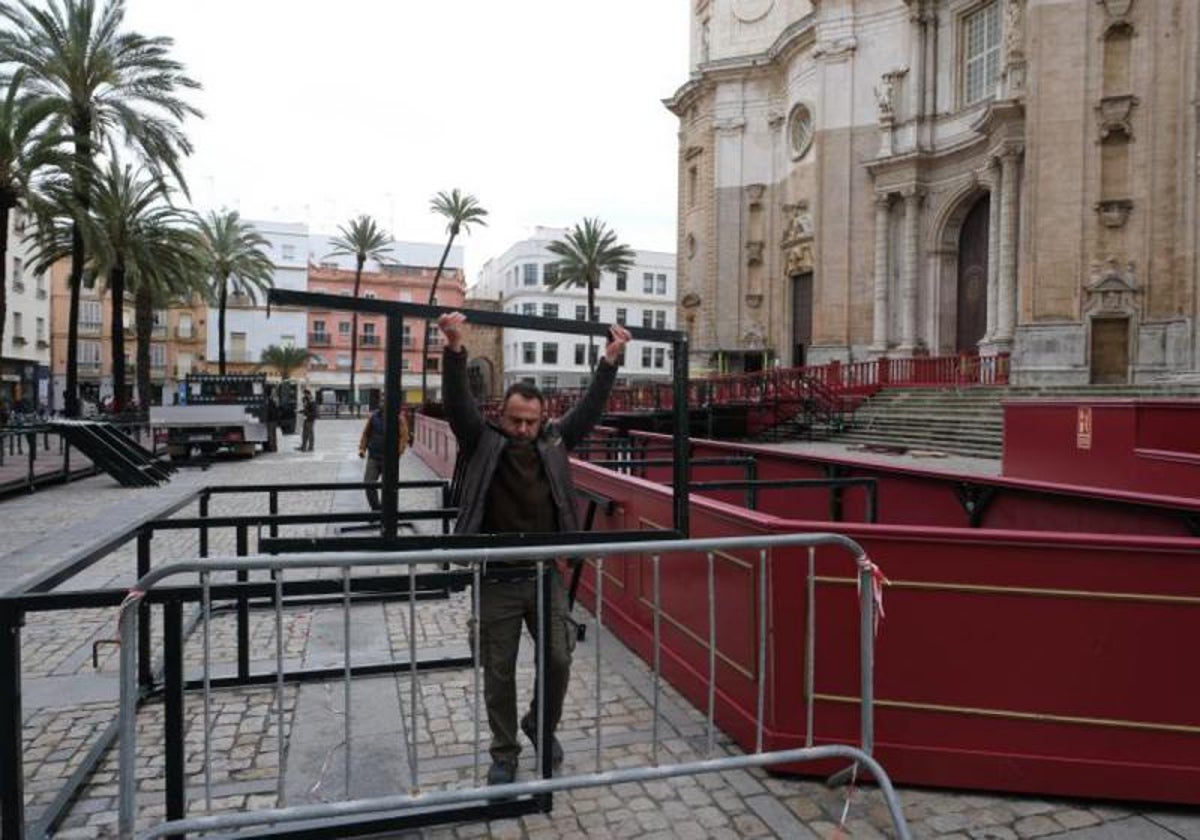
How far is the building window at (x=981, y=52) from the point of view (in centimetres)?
3180

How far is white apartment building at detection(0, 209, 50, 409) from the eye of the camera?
48.2 metres

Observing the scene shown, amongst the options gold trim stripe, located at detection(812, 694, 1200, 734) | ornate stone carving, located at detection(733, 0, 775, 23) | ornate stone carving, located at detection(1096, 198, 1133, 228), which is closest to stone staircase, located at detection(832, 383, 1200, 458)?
ornate stone carving, located at detection(1096, 198, 1133, 228)

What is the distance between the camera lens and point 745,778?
4.21 metres

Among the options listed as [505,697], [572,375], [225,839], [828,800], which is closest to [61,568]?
[225,839]

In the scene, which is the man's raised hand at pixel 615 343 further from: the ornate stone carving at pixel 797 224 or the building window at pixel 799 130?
the building window at pixel 799 130

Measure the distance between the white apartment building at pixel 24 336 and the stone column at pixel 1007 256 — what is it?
4853cm

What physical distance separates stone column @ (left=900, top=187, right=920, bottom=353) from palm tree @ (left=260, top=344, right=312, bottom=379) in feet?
160

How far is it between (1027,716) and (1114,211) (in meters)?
27.2

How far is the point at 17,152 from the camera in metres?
20.6

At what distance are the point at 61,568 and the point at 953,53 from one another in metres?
37.8

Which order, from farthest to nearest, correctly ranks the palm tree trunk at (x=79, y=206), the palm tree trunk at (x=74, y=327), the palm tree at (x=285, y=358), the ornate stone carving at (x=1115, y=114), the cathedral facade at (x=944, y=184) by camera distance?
the palm tree at (x=285, y=358) < the palm tree trunk at (x=74, y=327) < the ornate stone carving at (x=1115, y=114) < the cathedral facade at (x=944, y=184) < the palm tree trunk at (x=79, y=206)

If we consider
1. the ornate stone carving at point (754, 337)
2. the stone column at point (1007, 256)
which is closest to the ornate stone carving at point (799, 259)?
the ornate stone carving at point (754, 337)

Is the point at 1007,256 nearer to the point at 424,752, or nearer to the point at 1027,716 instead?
the point at 1027,716

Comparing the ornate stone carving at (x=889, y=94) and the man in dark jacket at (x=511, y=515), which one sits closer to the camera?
the man in dark jacket at (x=511, y=515)
